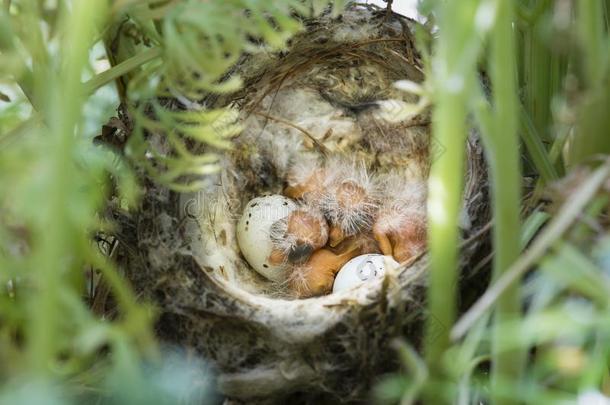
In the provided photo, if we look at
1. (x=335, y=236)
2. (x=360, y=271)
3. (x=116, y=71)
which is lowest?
(x=335, y=236)

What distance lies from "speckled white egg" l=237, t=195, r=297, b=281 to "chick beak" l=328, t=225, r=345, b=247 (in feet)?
0.41

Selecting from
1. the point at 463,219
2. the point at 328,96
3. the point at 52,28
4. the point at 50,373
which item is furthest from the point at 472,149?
the point at 50,373

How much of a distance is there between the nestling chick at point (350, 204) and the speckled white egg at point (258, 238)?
129 millimetres

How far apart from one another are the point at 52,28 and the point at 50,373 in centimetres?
28

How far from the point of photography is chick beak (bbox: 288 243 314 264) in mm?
1322

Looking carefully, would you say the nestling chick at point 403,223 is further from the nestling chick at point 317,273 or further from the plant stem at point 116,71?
the plant stem at point 116,71

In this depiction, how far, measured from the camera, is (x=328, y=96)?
1.37 m

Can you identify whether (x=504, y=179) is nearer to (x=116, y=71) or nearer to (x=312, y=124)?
(x=116, y=71)

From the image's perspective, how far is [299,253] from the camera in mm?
1331

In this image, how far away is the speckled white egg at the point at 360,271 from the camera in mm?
→ 1174

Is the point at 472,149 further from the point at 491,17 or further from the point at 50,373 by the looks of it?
the point at 50,373

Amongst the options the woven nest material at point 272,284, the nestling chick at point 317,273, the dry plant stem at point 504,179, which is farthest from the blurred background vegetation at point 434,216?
the nestling chick at point 317,273

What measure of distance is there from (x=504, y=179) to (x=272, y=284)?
0.82 metres

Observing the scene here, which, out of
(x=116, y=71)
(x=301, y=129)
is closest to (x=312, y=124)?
(x=301, y=129)
